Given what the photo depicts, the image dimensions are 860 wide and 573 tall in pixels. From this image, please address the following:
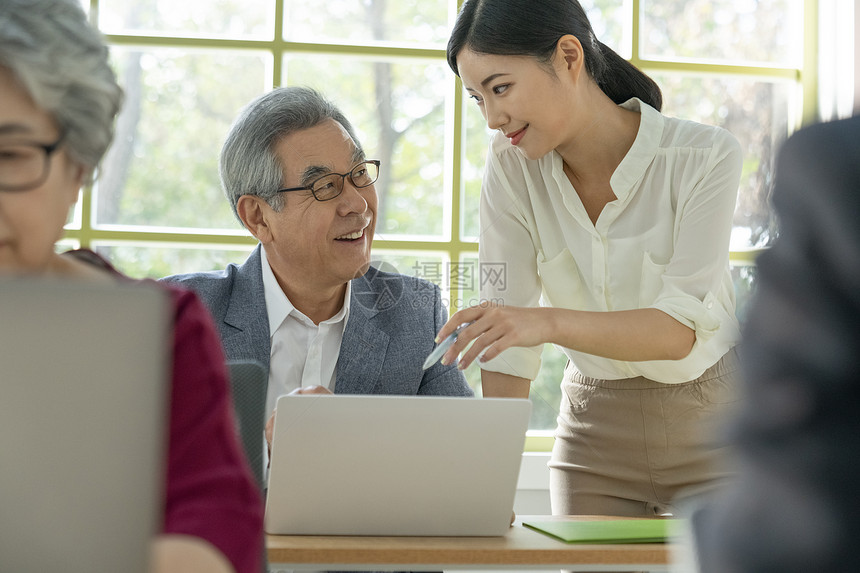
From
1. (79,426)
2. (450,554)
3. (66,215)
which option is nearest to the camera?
(79,426)

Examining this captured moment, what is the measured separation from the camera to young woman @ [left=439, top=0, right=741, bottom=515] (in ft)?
5.78

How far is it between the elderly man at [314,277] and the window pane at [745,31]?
A: 5.63 feet

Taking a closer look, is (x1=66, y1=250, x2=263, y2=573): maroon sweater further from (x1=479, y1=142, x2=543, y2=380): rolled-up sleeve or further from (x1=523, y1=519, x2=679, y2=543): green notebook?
(x1=479, y1=142, x2=543, y2=380): rolled-up sleeve

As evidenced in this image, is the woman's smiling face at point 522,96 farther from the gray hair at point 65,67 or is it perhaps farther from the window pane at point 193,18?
the window pane at point 193,18

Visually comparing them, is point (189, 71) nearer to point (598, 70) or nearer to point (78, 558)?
point (598, 70)

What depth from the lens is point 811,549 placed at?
40 centimetres

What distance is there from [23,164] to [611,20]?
2.63m

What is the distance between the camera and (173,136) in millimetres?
3094

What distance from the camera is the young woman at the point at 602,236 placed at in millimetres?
1761

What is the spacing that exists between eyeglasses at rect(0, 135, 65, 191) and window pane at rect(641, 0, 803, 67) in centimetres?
273

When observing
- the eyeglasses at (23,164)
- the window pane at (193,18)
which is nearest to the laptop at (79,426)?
the eyeglasses at (23,164)

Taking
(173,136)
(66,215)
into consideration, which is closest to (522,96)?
(66,215)

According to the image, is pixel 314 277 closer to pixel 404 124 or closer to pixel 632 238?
pixel 632 238

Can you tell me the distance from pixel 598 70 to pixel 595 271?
43 centimetres
